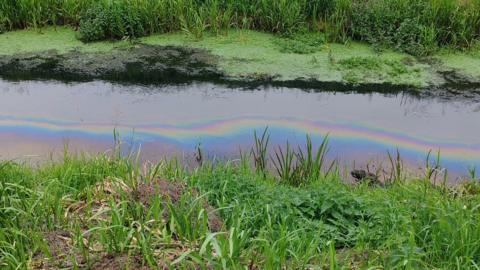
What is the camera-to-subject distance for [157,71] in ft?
21.0

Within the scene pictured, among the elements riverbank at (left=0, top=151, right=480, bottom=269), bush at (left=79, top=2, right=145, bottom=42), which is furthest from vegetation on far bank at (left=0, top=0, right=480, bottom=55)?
riverbank at (left=0, top=151, right=480, bottom=269)

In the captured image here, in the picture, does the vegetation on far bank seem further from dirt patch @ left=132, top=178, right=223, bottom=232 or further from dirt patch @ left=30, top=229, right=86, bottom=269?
dirt patch @ left=30, top=229, right=86, bottom=269

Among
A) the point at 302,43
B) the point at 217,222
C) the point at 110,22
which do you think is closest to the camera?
the point at 217,222

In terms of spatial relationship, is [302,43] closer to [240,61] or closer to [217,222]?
[240,61]

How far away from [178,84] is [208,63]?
53cm

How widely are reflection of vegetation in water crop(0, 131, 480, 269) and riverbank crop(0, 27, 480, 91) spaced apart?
2.39 metres

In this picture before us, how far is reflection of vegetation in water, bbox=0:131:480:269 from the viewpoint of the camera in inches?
103

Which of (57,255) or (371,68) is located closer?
(57,255)

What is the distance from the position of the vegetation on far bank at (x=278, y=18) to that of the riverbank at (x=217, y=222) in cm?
327

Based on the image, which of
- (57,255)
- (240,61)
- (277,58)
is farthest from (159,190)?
(277,58)

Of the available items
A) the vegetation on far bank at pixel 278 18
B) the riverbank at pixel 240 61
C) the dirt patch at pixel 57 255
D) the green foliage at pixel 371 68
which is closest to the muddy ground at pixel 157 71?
the riverbank at pixel 240 61

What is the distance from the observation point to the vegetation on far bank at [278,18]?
671 centimetres

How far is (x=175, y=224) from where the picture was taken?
2.85 metres

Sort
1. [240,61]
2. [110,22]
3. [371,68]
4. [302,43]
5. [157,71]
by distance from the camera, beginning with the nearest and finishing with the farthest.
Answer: [371,68], [157,71], [240,61], [302,43], [110,22]
